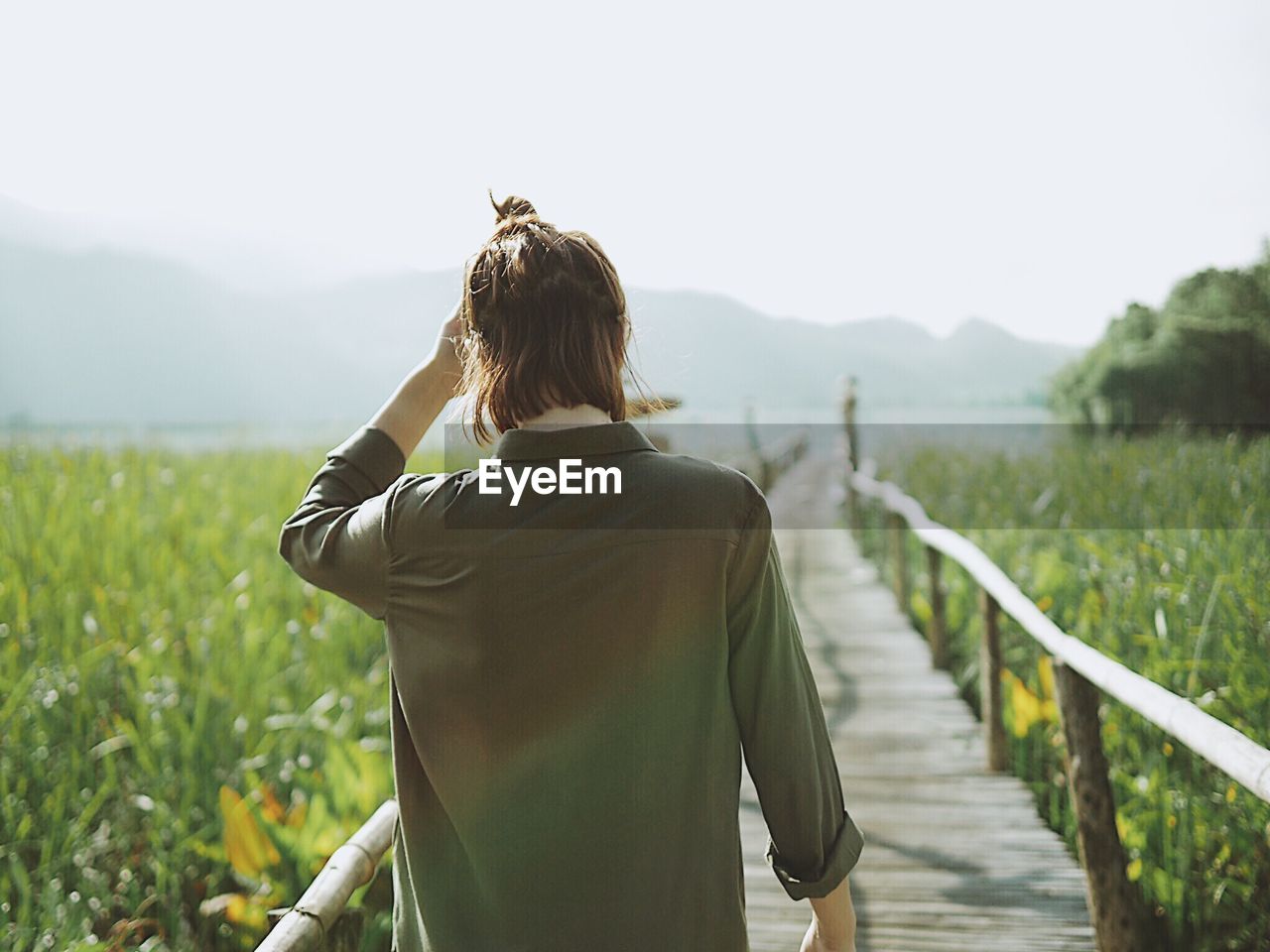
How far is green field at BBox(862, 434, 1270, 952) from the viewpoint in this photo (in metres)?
2.16

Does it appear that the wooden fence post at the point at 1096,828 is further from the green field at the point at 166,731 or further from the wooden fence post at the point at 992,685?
the green field at the point at 166,731

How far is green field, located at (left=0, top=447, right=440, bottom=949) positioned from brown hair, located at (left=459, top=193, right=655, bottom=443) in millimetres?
1209

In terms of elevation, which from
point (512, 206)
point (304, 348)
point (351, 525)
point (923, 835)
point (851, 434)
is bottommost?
point (923, 835)

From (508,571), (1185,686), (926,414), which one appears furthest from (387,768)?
(926,414)

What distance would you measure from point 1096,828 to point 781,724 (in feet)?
5.32

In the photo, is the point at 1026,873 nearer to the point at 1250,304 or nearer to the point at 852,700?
the point at 852,700

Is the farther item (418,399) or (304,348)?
(304,348)

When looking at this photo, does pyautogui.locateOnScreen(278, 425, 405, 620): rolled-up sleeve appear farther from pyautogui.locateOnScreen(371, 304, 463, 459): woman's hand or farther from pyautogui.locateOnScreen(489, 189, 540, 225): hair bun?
pyautogui.locateOnScreen(489, 189, 540, 225): hair bun

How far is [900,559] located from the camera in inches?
215

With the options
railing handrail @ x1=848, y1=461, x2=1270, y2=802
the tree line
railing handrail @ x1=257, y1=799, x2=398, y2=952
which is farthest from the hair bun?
the tree line

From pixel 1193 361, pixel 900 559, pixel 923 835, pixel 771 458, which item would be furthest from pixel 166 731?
pixel 771 458

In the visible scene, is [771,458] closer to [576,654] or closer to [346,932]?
[346,932]

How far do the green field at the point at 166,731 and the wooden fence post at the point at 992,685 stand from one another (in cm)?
175

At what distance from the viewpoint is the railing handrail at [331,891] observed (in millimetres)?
1313
